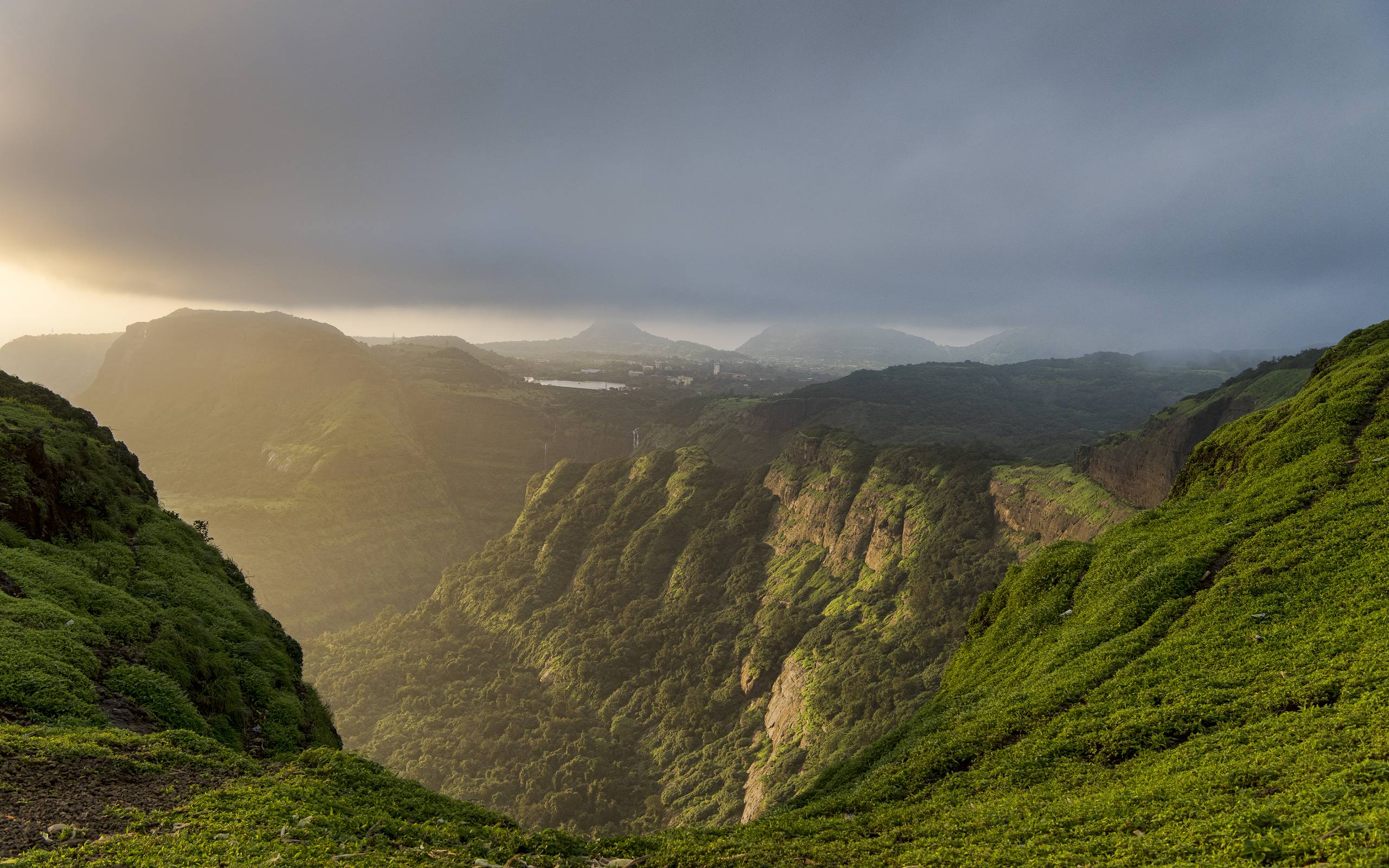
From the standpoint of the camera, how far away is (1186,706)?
67.5 feet

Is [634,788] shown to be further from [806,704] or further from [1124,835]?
[1124,835]

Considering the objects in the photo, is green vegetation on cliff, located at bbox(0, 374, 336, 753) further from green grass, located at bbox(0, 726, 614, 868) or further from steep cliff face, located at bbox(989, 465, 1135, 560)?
steep cliff face, located at bbox(989, 465, 1135, 560)

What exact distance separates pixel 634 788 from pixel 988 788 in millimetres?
75361

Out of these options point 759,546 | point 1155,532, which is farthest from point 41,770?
point 759,546

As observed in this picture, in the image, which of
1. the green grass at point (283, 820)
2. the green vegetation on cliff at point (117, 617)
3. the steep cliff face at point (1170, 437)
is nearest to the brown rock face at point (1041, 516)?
the steep cliff face at point (1170, 437)

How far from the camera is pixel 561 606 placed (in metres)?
133

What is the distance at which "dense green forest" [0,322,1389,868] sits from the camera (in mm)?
14469

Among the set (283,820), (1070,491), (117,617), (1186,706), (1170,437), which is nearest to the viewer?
(283,820)

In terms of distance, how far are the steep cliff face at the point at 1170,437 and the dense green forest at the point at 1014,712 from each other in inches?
2068

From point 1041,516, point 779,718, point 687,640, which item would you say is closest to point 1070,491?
point 1041,516

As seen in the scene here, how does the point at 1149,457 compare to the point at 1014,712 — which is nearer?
the point at 1014,712

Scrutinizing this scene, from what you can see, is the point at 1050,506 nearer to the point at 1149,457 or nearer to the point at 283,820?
the point at 1149,457

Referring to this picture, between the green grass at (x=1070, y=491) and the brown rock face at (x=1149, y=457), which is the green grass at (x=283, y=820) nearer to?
the green grass at (x=1070, y=491)

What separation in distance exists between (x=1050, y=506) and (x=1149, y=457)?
1971 cm
